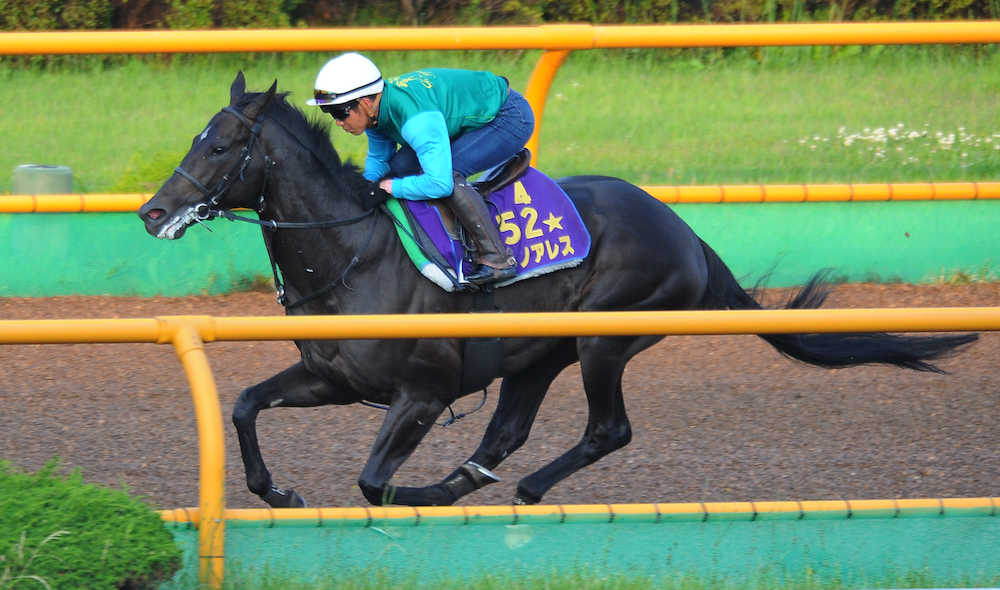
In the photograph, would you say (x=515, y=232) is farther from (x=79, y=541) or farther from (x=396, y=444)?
(x=79, y=541)

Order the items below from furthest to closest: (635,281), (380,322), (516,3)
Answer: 1. (516,3)
2. (635,281)
3. (380,322)

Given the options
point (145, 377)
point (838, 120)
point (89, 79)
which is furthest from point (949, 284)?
point (89, 79)

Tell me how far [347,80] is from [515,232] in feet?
2.67

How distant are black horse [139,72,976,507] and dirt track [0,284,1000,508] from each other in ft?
1.04

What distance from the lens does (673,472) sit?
5516 mm

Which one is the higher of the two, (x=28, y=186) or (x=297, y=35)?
(x=297, y=35)

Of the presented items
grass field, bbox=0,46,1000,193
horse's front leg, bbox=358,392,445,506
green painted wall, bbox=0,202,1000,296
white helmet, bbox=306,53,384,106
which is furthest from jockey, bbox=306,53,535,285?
grass field, bbox=0,46,1000,193

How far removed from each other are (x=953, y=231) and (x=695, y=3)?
3.99 metres

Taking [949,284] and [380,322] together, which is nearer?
[380,322]

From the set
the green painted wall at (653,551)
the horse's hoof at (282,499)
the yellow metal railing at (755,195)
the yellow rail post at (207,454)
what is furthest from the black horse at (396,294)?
the yellow metal railing at (755,195)

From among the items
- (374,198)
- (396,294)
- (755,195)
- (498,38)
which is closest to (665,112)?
(755,195)

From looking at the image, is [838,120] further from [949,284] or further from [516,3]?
[516,3]

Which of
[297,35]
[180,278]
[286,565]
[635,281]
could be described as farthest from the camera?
[180,278]

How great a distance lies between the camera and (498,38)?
6398 mm
